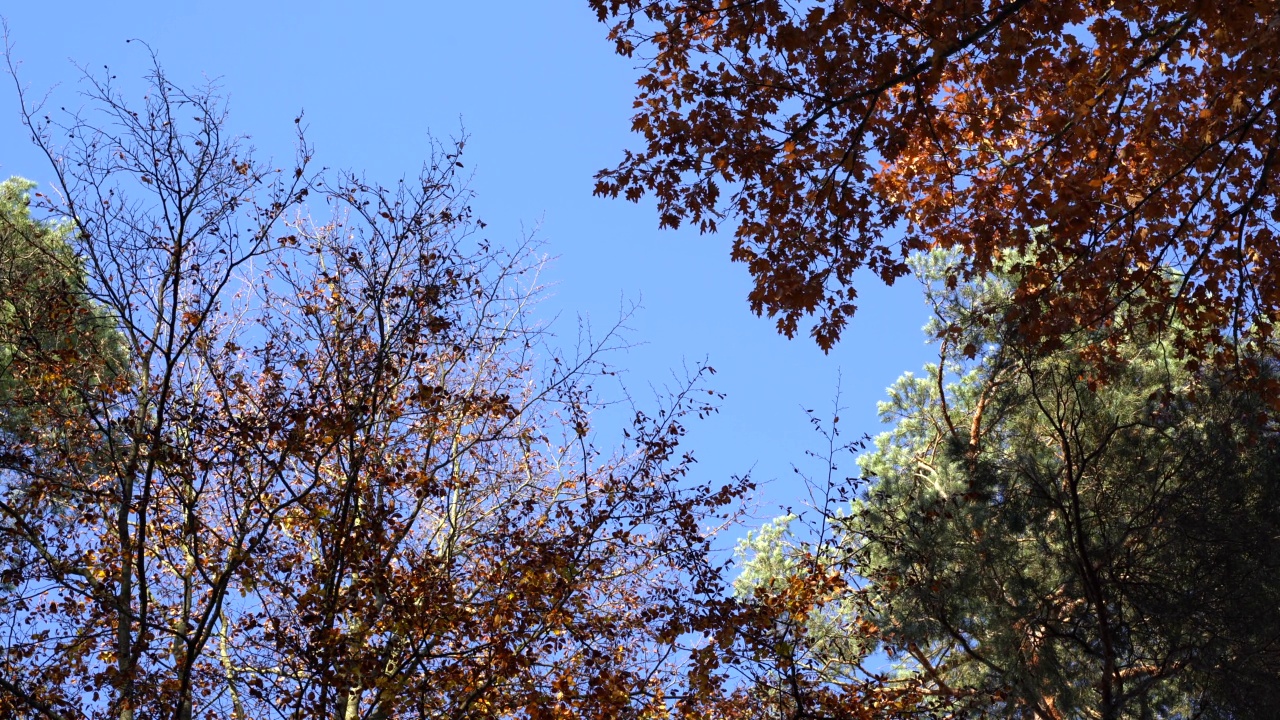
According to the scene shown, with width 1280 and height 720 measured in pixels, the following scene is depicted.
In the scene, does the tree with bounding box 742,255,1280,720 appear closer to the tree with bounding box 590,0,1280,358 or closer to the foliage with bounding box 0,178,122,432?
the tree with bounding box 590,0,1280,358

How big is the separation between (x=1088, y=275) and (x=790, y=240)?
241 cm

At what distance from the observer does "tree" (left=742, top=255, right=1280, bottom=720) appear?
10.9 meters

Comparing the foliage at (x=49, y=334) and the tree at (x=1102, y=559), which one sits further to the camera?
the tree at (x=1102, y=559)

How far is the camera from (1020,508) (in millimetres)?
11594

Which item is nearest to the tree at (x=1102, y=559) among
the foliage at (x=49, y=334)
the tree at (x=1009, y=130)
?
the tree at (x=1009, y=130)

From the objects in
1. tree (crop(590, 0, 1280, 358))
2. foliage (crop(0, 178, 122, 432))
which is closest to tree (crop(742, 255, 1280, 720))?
tree (crop(590, 0, 1280, 358))

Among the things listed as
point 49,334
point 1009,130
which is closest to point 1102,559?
point 1009,130

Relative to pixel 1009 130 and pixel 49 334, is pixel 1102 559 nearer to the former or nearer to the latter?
pixel 1009 130

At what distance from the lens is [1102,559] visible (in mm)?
11250

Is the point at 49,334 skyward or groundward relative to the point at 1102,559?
skyward

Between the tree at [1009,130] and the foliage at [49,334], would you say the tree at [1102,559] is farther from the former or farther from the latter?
the foliage at [49,334]

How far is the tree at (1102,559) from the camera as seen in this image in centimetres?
1093

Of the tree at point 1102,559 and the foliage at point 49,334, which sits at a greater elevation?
the foliage at point 49,334

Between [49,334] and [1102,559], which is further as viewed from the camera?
[1102,559]
